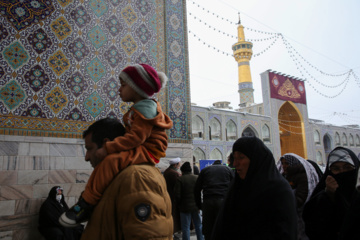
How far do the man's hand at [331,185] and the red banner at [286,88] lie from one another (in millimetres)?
13478

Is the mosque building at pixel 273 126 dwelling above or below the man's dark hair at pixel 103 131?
above

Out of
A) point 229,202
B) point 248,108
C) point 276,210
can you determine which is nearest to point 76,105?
point 229,202

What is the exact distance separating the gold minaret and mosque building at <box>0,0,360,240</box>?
16165mm

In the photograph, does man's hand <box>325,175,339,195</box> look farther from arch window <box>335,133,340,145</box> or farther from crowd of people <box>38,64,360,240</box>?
arch window <box>335,133,340,145</box>

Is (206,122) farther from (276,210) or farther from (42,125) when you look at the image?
(276,210)

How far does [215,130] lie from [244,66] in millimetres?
10943

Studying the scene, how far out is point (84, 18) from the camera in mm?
3727

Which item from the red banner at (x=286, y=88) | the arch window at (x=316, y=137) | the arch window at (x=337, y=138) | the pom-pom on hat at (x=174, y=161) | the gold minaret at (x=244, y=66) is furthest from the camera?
the gold minaret at (x=244, y=66)

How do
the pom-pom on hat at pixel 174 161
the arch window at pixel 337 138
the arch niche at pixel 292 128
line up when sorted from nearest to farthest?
the pom-pom on hat at pixel 174 161 < the arch niche at pixel 292 128 < the arch window at pixel 337 138

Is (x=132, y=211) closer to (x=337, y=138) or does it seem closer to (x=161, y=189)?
(x=161, y=189)

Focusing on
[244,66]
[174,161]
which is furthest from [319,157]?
[174,161]

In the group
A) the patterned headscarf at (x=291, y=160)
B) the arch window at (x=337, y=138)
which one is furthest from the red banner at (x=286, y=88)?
the patterned headscarf at (x=291, y=160)

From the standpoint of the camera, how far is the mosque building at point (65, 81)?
2.95 meters

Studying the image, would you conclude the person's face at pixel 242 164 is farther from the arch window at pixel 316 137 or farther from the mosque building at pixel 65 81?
the arch window at pixel 316 137
